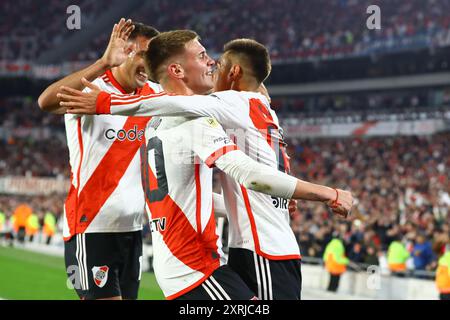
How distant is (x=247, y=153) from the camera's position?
3572 mm

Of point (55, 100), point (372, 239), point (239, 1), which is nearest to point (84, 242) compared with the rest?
point (55, 100)

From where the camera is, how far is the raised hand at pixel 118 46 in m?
4.12

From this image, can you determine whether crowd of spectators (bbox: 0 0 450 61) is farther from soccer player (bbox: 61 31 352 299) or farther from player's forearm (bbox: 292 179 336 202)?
player's forearm (bbox: 292 179 336 202)

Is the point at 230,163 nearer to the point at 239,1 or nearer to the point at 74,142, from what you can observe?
the point at 74,142

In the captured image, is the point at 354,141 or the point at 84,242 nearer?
the point at 84,242

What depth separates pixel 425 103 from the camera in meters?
31.1

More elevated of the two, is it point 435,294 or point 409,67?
point 409,67

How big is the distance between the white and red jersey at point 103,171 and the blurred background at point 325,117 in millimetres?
7164

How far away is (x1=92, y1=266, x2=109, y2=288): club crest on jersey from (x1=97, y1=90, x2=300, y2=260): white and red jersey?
1.18 m

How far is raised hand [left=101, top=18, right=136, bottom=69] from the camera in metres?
4.12

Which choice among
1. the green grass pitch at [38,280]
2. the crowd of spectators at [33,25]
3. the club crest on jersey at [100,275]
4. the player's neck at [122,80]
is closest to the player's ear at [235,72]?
the player's neck at [122,80]

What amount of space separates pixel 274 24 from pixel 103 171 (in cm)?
3150

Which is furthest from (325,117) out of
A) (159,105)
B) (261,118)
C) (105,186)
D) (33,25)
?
(159,105)

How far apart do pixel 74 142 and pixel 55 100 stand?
0.51m
